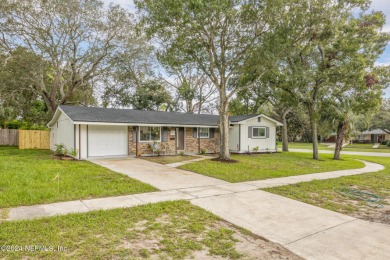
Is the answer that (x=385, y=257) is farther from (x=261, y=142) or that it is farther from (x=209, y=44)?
(x=261, y=142)

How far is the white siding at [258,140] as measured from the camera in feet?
62.6

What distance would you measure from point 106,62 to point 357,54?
1942 centimetres

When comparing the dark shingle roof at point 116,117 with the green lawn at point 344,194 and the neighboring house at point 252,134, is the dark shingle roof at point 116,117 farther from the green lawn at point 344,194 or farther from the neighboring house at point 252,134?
the green lawn at point 344,194

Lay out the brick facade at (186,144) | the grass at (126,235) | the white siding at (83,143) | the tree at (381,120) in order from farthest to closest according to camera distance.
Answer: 1. the tree at (381,120)
2. the brick facade at (186,144)
3. the white siding at (83,143)
4. the grass at (126,235)

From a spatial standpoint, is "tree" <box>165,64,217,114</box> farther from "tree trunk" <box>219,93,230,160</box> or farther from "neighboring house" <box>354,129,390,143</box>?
"neighboring house" <box>354,129,390,143</box>

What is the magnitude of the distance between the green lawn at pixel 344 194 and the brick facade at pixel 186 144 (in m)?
10.4

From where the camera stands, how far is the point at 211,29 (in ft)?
42.5

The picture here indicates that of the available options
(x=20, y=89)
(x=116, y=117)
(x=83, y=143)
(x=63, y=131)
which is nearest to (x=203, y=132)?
(x=116, y=117)

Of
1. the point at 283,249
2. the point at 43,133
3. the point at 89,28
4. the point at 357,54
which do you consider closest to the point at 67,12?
the point at 89,28

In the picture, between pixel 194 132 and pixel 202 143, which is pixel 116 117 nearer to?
pixel 194 132

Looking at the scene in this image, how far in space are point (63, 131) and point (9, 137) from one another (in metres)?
9.13

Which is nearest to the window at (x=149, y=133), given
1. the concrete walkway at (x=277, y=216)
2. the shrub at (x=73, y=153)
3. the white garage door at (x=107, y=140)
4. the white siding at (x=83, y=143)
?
the white garage door at (x=107, y=140)

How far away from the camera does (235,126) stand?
19.2 meters

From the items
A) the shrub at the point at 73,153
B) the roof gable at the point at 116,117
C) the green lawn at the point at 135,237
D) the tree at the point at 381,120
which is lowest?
the green lawn at the point at 135,237
